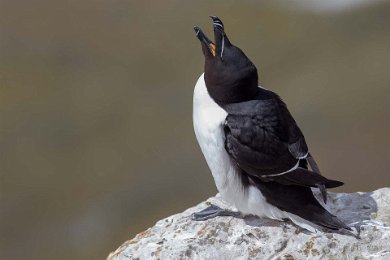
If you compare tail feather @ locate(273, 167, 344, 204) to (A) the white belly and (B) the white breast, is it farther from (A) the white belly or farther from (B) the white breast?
(B) the white breast

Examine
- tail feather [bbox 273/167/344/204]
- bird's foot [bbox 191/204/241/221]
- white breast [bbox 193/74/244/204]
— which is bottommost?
bird's foot [bbox 191/204/241/221]

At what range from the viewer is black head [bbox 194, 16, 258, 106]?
7070 mm

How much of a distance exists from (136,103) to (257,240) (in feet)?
63.0

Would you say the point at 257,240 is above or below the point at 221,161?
below

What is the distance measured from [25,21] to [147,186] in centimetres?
1407

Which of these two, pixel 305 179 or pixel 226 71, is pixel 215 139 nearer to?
pixel 226 71

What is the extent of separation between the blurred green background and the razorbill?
42.8 ft

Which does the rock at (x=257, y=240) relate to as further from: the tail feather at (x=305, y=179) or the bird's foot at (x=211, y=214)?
the tail feather at (x=305, y=179)

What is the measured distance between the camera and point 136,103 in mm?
26391

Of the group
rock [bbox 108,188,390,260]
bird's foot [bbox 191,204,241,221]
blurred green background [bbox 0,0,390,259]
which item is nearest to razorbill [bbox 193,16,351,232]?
rock [bbox 108,188,390,260]

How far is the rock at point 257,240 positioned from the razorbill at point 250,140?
0.18 meters

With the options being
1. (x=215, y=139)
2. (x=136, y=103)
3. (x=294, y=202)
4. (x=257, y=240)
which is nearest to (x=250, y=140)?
(x=215, y=139)

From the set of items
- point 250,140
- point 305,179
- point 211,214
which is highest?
point 250,140

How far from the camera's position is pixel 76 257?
20344 mm
